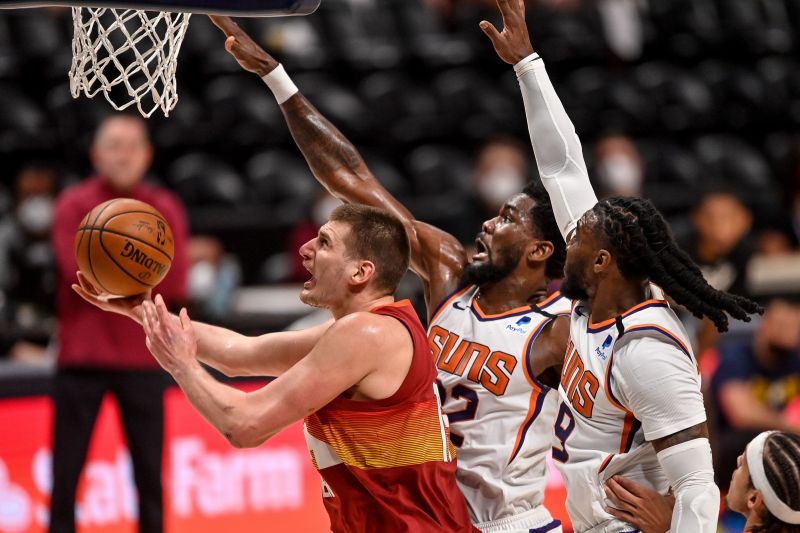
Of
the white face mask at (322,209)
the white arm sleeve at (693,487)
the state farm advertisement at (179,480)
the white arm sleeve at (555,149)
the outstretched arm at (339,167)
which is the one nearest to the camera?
the white arm sleeve at (693,487)

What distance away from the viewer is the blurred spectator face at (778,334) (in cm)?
739

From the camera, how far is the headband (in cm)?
351

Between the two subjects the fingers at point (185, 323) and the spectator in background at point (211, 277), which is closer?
the fingers at point (185, 323)

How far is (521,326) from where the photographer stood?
13.0ft

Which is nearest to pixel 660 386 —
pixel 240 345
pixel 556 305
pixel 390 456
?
pixel 390 456

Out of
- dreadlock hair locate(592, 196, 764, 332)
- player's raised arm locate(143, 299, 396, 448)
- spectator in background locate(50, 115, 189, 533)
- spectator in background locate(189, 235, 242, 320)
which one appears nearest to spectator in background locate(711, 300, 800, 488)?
spectator in background locate(189, 235, 242, 320)

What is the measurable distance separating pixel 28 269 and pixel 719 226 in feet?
16.2

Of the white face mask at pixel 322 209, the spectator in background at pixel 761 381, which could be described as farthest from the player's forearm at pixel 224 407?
the white face mask at pixel 322 209

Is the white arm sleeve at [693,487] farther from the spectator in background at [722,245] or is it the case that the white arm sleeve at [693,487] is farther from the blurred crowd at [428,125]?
the blurred crowd at [428,125]

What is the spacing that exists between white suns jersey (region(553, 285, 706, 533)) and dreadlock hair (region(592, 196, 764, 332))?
78 mm

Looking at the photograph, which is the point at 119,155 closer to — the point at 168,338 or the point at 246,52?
the point at 246,52

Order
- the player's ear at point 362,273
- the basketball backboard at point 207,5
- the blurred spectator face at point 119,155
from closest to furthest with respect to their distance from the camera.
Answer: the basketball backboard at point 207,5
the player's ear at point 362,273
the blurred spectator face at point 119,155

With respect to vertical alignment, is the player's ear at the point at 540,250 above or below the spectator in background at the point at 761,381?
above

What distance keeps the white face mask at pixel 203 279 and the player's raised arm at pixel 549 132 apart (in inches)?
199
